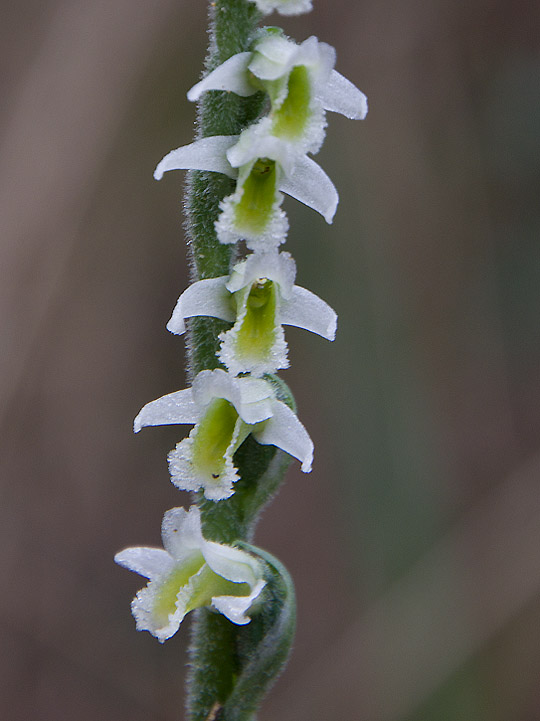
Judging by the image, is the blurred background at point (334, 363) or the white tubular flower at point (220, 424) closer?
the white tubular flower at point (220, 424)

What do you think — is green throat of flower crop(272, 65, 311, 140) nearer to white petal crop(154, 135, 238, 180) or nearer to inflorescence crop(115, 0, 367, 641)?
inflorescence crop(115, 0, 367, 641)

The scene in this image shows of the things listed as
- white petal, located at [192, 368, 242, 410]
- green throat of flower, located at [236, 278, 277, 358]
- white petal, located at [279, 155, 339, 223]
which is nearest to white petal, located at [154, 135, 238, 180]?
white petal, located at [279, 155, 339, 223]

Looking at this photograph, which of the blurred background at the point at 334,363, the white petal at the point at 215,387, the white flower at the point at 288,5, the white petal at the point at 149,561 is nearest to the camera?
the white flower at the point at 288,5

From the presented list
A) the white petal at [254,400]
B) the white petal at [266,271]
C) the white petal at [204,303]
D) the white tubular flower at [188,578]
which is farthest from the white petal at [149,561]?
the white petal at [266,271]

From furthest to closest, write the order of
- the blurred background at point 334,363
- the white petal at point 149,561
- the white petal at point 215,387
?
1. the blurred background at point 334,363
2. the white petal at point 149,561
3. the white petal at point 215,387

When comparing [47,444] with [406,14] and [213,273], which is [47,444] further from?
[213,273]

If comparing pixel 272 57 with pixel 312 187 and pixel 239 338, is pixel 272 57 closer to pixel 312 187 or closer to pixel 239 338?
pixel 312 187

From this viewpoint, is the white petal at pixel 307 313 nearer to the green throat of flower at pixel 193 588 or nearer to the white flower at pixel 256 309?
the white flower at pixel 256 309

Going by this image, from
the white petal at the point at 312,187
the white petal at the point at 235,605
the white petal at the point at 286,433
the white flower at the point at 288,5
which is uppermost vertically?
the white flower at the point at 288,5
